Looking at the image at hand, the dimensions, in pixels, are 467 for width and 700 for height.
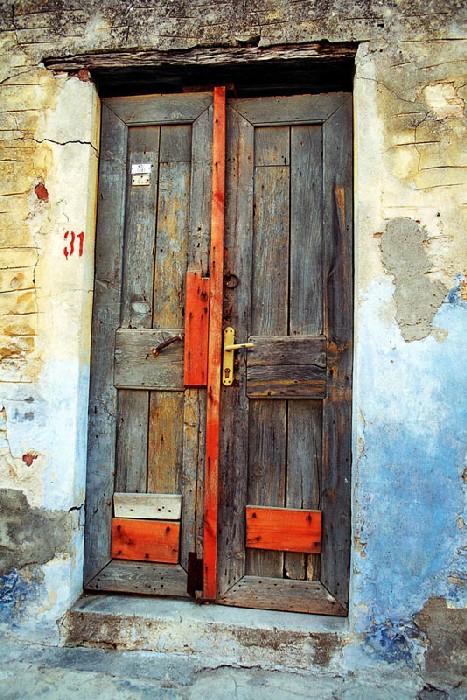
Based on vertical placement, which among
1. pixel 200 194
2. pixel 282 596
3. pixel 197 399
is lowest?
pixel 282 596

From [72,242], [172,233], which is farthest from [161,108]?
[72,242]

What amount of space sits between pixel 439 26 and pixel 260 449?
2.06m

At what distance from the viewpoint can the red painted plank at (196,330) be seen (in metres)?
2.52

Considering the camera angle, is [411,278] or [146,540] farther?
[146,540]

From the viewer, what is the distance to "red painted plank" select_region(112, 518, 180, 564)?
2521mm

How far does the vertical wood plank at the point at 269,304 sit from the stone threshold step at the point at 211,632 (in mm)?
240

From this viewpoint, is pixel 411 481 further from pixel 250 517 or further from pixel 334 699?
pixel 334 699

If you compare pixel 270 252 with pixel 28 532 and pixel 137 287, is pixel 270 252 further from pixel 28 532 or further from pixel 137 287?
pixel 28 532

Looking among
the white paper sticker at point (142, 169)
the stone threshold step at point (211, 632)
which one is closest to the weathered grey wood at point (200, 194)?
the white paper sticker at point (142, 169)

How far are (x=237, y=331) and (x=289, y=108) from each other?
1.12 metres

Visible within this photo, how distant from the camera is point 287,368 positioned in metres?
2.49

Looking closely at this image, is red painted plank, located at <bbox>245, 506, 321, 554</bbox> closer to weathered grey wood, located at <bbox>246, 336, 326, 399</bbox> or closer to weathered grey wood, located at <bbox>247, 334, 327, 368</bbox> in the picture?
weathered grey wood, located at <bbox>246, 336, 326, 399</bbox>

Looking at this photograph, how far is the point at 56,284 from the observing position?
253 centimetres

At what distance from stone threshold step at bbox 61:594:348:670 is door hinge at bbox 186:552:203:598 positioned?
0.21ft
